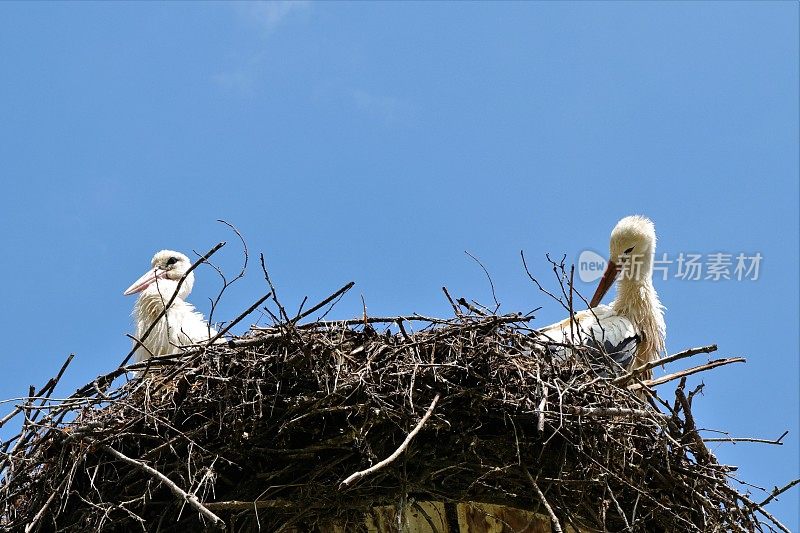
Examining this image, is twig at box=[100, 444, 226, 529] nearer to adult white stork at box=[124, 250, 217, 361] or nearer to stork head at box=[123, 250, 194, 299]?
adult white stork at box=[124, 250, 217, 361]

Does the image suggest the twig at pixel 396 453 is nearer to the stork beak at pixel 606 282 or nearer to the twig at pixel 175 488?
the twig at pixel 175 488

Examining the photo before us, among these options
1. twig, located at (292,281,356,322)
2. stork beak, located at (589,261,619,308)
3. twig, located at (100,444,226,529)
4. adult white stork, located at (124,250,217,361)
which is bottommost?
twig, located at (100,444,226,529)

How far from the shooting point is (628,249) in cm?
633

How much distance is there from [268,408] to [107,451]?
53 cm

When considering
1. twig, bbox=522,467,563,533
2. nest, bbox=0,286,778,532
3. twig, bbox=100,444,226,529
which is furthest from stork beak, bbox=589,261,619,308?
twig, bbox=100,444,226,529

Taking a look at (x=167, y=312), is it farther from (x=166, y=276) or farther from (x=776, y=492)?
(x=776, y=492)

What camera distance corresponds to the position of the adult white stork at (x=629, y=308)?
5418mm

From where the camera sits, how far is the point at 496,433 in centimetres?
380

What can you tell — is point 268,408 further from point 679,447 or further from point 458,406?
point 679,447

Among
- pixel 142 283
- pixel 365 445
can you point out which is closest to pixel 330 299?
pixel 365 445

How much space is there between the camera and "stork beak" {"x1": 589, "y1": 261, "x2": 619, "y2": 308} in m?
6.35

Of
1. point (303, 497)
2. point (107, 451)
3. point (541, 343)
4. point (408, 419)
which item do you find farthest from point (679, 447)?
point (107, 451)

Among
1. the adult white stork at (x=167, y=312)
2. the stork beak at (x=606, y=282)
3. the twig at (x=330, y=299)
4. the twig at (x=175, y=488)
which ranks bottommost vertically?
the twig at (x=175, y=488)

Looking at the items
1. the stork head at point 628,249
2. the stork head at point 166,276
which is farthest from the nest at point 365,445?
the stork head at point 628,249
